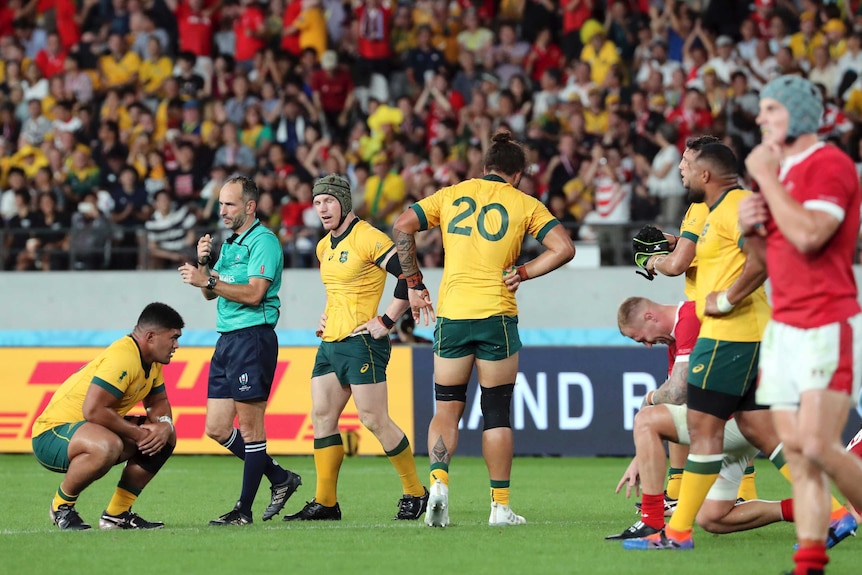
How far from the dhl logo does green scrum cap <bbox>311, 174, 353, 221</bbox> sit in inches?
193

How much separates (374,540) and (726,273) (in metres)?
2.59

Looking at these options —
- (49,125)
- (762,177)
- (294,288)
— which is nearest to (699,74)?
(294,288)

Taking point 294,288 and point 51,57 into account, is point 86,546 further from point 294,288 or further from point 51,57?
point 51,57

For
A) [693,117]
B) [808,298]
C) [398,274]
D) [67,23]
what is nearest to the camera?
[808,298]

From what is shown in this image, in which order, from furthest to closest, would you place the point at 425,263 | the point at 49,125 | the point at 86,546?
the point at 49,125 → the point at 425,263 → the point at 86,546

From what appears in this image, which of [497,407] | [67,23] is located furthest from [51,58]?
[497,407]

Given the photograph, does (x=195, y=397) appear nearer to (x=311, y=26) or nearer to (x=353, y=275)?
(x=353, y=275)

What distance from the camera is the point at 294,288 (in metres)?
17.7

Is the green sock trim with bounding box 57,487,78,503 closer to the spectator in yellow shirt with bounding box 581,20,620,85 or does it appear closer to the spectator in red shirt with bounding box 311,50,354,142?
the spectator in red shirt with bounding box 311,50,354,142

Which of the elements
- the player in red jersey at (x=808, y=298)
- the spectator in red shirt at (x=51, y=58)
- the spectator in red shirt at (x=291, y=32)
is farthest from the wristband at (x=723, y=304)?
the spectator in red shirt at (x=51, y=58)

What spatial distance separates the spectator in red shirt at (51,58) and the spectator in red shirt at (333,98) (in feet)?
15.3

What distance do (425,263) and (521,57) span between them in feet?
14.0

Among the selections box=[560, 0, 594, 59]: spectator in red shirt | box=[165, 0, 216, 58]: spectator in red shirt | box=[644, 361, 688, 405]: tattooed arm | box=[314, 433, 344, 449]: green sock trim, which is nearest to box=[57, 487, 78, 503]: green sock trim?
box=[314, 433, 344, 449]: green sock trim

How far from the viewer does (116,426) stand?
8211 mm
